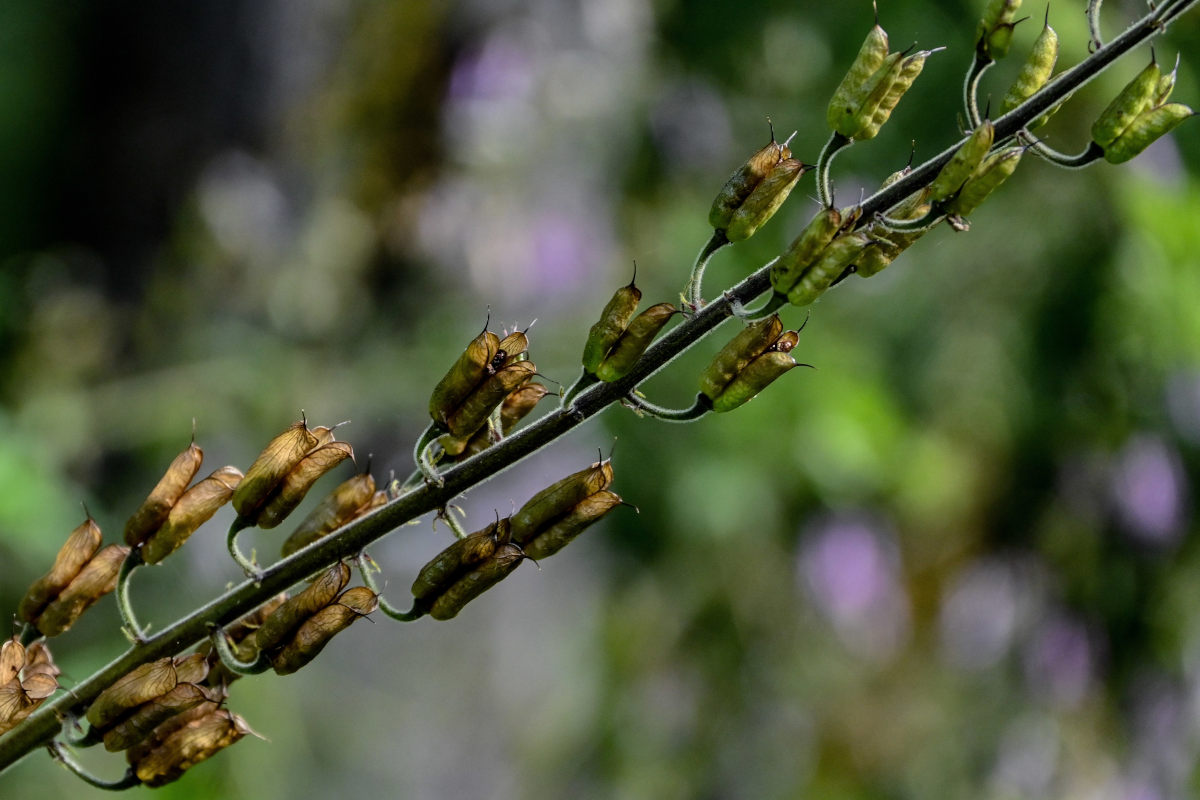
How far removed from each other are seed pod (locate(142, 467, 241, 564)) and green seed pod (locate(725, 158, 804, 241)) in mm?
333

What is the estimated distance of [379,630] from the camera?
3.45 meters

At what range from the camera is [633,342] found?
65cm

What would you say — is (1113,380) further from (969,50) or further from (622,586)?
(622,586)

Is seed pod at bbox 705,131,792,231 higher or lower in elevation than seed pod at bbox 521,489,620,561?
higher

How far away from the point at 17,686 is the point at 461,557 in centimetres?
25

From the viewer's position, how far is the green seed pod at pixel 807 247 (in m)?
0.61

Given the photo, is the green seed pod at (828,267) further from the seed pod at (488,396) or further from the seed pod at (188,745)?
the seed pod at (188,745)

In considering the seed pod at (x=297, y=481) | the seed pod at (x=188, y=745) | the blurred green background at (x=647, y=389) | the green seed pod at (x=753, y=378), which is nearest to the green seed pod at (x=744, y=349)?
the green seed pod at (x=753, y=378)

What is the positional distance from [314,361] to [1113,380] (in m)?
1.72

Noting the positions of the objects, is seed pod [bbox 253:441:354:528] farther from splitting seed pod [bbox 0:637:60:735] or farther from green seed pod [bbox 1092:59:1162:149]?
green seed pod [bbox 1092:59:1162:149]

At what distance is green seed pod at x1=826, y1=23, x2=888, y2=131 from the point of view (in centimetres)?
66

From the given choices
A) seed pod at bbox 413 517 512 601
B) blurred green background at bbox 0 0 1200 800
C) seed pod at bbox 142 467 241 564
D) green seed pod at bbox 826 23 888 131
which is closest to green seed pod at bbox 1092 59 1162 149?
green seed pod at bbox 826 23 888 131

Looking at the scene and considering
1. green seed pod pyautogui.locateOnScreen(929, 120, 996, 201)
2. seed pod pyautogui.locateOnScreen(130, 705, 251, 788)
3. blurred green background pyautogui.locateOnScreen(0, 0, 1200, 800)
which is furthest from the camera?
blurred green background pyautogui.locateOnScreen(0, 0, 1200, 800)

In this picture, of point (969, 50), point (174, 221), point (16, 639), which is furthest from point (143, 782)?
point (174, 221)
